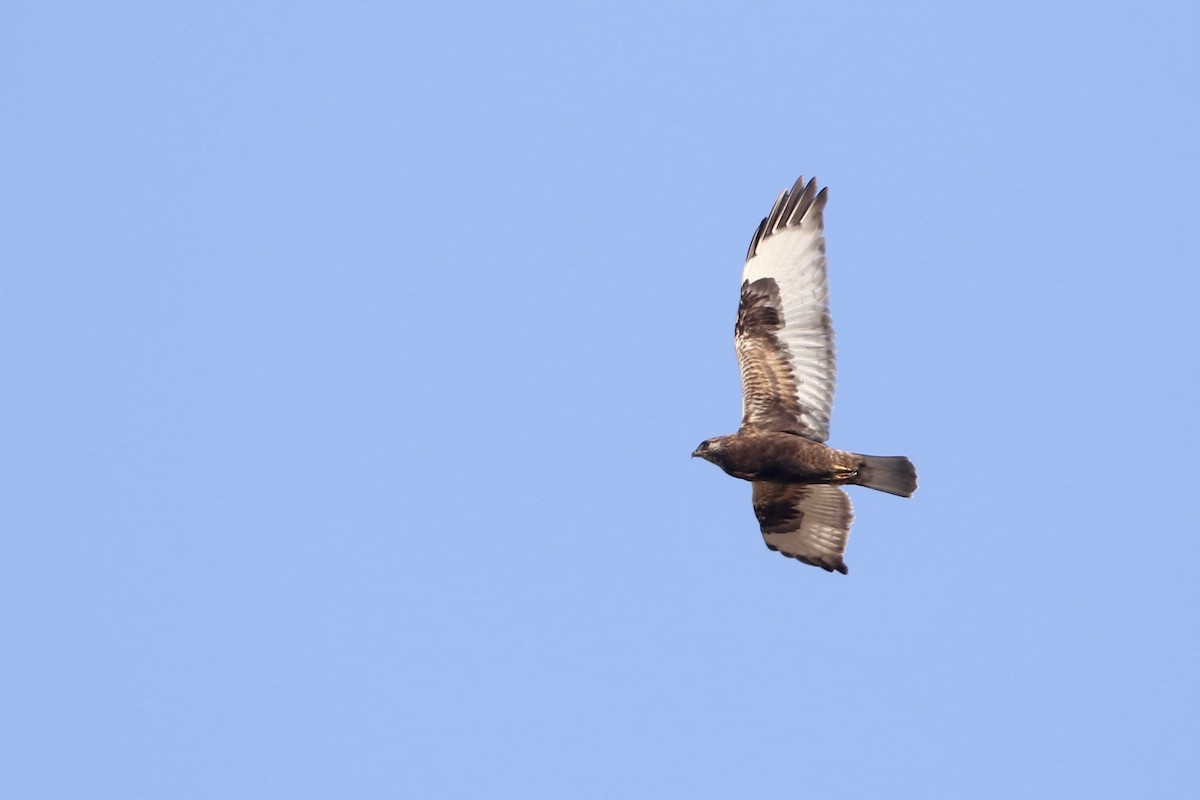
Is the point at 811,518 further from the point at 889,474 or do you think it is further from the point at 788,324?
the point at 788,324

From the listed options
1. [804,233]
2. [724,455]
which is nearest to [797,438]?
[724,455]

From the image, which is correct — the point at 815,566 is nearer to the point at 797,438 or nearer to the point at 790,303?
the point at 797,438

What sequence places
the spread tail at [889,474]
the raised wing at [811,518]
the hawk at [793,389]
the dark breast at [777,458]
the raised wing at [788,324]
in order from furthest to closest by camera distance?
the raised wing at [811,518]
the raised wing at [788,324]
the hawk at [793,389]
the dark breast at [777,458]
the spread tail at [889,474]

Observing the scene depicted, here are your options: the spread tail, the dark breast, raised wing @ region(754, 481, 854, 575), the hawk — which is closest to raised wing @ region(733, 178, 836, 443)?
the hawk

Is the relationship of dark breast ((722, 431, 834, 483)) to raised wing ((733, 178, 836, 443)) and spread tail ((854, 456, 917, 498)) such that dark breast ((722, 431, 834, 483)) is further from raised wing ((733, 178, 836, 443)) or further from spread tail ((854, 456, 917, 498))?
spread tail ((854, 456, 917, 498))

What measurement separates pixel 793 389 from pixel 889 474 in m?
1.16

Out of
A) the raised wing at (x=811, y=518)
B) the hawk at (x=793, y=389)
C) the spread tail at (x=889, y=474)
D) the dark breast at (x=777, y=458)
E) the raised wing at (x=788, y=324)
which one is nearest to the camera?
the spread tail at (x=889, y=474)

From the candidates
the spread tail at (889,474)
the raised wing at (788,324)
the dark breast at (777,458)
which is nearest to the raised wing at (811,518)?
the dark breast at (777,458)

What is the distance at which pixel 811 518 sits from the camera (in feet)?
47.9

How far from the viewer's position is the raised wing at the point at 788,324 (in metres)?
Answer: 14.1

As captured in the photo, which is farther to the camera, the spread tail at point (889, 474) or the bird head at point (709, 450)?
the bird head at point (709, 450)

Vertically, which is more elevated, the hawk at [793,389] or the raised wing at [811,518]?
the hawk at [793,389]

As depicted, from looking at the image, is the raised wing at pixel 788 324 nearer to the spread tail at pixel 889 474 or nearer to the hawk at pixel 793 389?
the hawk at pixel 793 389

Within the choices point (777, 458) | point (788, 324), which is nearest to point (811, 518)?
point (777, 458)
